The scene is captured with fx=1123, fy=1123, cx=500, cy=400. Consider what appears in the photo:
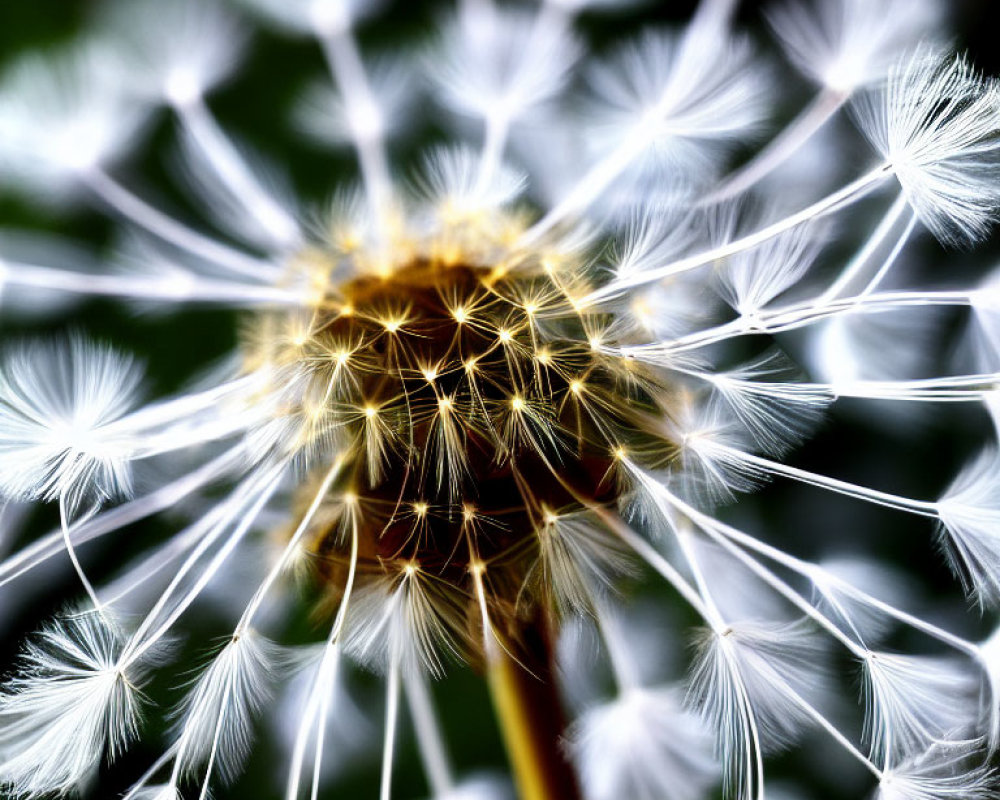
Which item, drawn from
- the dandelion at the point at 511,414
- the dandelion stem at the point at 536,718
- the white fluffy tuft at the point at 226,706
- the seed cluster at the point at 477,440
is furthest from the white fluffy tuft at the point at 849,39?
the white fluffy tuft at the point at 226,706

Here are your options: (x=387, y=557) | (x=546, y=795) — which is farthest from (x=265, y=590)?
(x=546, y=795)

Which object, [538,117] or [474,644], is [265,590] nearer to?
[474,644]

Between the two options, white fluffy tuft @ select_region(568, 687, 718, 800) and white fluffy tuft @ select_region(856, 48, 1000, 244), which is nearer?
white fluffy tuft @ select_region(856, 48, 1000, 244)

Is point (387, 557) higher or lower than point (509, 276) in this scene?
lower

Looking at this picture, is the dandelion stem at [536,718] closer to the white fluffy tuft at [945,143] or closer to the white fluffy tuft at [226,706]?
the white fluffy tuft at [226,706]

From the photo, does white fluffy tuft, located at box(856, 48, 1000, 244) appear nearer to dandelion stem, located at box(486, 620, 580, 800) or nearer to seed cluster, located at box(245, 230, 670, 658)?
seed cluster, located at box(245, 230, 670, 658)

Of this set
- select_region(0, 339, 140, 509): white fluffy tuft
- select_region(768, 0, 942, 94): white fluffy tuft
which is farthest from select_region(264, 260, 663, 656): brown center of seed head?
select_region(768, 0, 942, 94): white fluffy tuft

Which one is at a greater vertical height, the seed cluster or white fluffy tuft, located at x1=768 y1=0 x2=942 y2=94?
white fluffy tuft, located at x1=768 y1=0 x2=942 y2=94

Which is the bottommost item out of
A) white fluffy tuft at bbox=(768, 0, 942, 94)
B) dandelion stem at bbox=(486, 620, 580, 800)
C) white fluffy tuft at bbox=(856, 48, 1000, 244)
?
dandelion stem at bbox=(486, 620, 580, 800)

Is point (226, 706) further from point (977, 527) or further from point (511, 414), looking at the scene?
point (977, 527)
